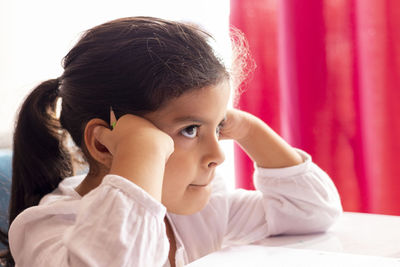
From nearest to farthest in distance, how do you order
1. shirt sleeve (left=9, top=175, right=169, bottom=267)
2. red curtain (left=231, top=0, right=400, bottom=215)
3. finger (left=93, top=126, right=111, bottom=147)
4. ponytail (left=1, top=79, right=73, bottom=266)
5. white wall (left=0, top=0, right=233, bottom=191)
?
1. shirt sleeve (left=9, top=175, right=169, bottom=267)
2. finger (left=93, top=126, right=111, bottom=147)
3. ponytail (left=1, top=79, right=73, bottom=266)
4. white wall (left=0, top=0, right=233, bottom=191)
5. red curtain (left=231, top=0, right=400, bottom=215)

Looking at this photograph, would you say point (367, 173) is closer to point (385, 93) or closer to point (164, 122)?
point (385, 93)

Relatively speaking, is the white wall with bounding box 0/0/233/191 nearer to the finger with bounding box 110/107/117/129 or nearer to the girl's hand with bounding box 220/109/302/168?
the girl's hand with bounding box 220/109/302/168

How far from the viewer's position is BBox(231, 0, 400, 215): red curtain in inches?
47.6

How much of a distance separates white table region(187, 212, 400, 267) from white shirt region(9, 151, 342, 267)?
0.05 m

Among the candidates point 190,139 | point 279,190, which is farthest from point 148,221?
point 279,190

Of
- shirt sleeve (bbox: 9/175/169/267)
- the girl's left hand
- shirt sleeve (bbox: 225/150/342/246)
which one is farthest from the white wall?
shirt sleeve (bbox: 9/175/169/267)

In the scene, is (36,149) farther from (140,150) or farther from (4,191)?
(140,150)

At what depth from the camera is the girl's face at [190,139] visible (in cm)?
65

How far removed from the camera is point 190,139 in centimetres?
66

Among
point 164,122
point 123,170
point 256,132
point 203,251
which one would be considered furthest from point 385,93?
point 123,170

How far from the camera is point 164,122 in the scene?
65 cm

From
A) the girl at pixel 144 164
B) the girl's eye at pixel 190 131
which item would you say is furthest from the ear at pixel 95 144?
the girl's eye at pixel 190 131

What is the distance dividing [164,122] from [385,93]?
2.45ft

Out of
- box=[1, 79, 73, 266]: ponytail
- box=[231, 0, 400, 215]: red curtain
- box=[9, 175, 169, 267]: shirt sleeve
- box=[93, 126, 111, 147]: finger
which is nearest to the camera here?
box=[9, 175, 169, 267]: shirt sleeve
